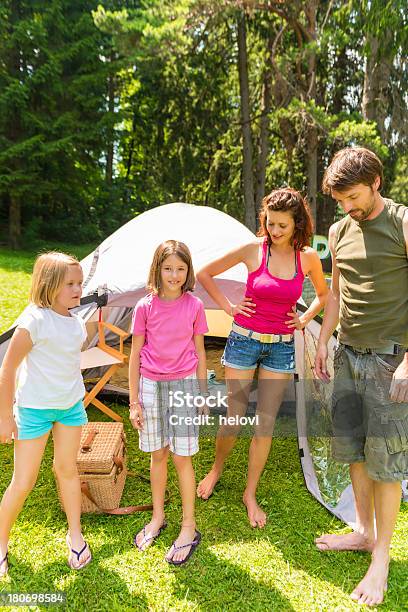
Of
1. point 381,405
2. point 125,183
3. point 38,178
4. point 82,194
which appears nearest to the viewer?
point 381,405

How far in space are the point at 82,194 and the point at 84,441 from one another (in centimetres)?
1413

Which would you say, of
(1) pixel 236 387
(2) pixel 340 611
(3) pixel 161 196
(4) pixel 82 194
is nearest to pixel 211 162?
(3) pixel 161 196

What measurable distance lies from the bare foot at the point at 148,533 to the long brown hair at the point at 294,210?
157 centimetres

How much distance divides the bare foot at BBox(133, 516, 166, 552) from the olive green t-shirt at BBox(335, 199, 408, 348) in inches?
54.1

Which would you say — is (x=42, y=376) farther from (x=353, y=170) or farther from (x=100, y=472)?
(x=353, y=170)

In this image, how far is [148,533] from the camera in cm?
248

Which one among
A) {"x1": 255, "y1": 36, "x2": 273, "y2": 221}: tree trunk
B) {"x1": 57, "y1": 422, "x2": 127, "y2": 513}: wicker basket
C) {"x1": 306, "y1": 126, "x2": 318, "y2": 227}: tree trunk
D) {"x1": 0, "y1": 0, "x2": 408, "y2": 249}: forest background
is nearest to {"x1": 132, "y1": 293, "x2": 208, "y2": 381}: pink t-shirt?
{"x1": 57, "y1": 422, "x2": 127, "y2": 513}: wicker basket

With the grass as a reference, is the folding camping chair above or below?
above

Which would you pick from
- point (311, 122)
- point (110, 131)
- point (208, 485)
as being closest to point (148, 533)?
point (208, 485)

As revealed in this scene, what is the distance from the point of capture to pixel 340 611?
6.81 ft

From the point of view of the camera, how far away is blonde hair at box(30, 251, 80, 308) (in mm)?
2037

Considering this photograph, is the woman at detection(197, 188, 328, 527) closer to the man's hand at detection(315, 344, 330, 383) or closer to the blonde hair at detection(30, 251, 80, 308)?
the man's hand at detection(315, 344, 330, 383)

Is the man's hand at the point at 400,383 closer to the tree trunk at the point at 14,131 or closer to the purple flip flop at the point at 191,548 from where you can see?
the purple flip flop at the point at 191,548

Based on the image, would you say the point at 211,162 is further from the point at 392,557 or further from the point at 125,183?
the point at 392,557
